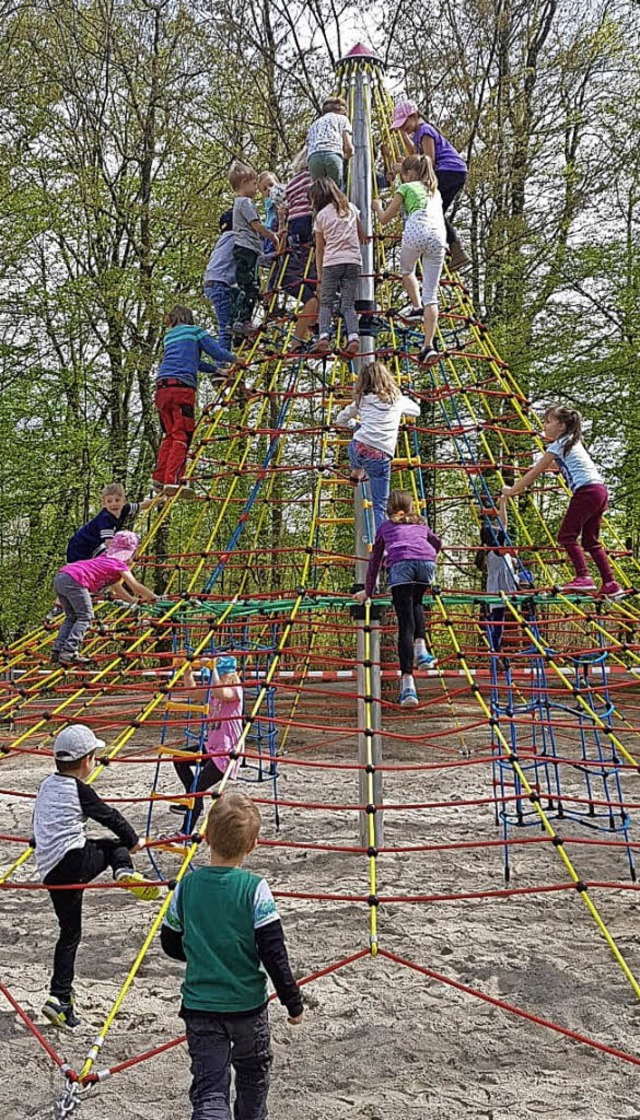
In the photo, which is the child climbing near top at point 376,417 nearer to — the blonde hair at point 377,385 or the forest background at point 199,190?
the blonde hair at point 377,385

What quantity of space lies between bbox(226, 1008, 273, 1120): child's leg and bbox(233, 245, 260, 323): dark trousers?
6603mm

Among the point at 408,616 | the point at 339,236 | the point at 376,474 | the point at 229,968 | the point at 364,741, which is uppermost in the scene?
the point at 339,236

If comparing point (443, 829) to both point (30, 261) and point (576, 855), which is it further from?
point (30, 261)

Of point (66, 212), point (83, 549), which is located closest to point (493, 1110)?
point (83, 549)

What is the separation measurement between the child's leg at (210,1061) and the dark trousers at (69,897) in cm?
144

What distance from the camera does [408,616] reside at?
203 inches

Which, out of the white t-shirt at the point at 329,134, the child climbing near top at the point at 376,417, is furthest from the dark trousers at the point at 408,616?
the white t-shirt at the point at 329,134

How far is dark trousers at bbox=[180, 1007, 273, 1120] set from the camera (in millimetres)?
2719

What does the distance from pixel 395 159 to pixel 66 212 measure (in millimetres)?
8446

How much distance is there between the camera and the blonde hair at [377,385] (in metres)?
5.80

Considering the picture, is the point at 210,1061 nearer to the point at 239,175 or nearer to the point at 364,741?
the point at 364,741

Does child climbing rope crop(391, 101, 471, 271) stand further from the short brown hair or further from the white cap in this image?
the short brown hair

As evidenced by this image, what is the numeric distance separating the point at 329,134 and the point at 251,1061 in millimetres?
6535

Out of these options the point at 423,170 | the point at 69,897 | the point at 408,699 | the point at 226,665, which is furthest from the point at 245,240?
the point at 69,897
